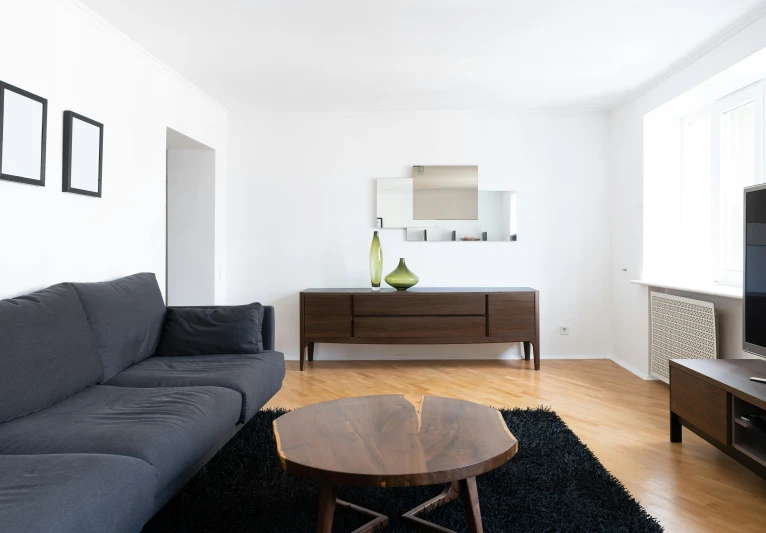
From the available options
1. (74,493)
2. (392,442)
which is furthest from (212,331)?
(74,493)

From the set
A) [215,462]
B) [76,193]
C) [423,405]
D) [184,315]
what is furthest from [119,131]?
[423,405]

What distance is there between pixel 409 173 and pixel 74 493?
162 inches

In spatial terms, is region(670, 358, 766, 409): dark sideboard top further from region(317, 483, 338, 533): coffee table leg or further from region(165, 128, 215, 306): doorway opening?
region(165, 128, 215, 306): doorway opening

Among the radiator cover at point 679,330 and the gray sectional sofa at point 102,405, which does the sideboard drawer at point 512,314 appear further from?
the gray sectional sofa at point 102,405

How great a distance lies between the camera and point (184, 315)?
3.20 meters

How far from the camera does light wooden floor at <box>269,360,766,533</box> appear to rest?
6.97 feet

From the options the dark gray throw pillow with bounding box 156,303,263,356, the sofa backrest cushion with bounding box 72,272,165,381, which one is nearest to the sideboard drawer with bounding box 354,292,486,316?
the dark gray throw pillow with bounding box 156,303,263,356

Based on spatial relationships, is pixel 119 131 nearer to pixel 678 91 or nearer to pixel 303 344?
pixel 303 344

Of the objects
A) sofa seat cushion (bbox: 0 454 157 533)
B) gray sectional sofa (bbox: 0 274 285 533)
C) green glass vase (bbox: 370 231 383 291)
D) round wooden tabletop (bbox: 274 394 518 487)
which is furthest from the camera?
green glass vase (bbox: 370 231 383 291)

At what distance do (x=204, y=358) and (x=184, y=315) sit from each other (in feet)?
1.17

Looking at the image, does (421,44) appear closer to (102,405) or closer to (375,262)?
(375,262)

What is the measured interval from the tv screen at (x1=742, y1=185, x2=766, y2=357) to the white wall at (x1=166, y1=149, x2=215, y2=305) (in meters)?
3.82

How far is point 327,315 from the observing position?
462 centimetres

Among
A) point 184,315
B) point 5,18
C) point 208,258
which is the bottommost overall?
point 184,315
